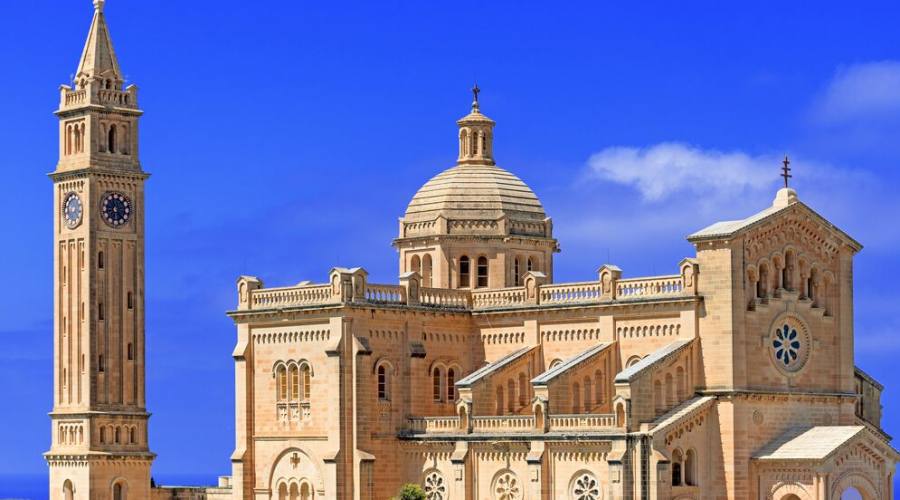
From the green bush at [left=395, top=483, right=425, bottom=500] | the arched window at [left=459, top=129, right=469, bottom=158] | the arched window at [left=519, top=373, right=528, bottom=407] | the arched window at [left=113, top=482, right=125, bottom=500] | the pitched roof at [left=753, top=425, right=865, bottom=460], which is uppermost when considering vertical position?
the arched window at [left=459, top=129, right=469, bottom=158]

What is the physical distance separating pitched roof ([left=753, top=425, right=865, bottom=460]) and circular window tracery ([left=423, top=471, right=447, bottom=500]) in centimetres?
1250

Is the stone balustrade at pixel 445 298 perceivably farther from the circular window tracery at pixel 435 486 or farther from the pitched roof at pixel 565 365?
the circular window tracery at pixel 435 486

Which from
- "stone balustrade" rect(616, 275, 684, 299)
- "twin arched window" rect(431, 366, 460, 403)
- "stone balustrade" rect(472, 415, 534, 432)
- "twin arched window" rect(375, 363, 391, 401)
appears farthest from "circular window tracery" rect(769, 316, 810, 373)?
"twin arched window" rect(375, 363, 391, 401)

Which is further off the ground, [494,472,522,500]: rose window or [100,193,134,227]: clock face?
[100,193,134,227]: clock face

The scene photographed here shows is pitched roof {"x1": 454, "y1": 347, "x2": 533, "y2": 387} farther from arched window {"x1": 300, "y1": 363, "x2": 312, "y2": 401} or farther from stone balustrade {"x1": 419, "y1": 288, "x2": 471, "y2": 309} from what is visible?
arched window {"x1": 300, "y1": 363, "x2": 312, "y2": 401}

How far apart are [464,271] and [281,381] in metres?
9.29

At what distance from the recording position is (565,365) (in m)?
83.7

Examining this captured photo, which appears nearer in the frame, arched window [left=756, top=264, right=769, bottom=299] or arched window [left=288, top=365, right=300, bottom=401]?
arched window [left=756, top=264, right=769, bottom=299]

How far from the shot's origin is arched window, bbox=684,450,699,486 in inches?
3152

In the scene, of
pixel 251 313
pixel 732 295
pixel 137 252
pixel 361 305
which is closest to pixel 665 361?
pixel 732 295

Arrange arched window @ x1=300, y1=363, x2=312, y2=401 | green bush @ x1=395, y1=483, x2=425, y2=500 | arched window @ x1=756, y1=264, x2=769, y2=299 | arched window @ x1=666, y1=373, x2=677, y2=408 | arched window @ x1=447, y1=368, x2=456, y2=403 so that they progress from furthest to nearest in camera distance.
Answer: arched window @ x1=447, y1=368, x2=456, y2=403 → arched window @ x1=300, y1=363, x2=312, y2=401 → green bush @ x1=395, y1=483, x2=425, y2=500 → arched window @ x1=756, y1=264, x2=769, y2=299 → arched window @ x1=666, y1=373, x2=677, y2=408

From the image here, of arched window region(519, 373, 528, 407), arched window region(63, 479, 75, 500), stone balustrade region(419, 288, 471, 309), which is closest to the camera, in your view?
arched window region(519, 373, 528, 407)

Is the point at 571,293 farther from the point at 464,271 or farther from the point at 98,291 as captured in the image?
the point at 98,291

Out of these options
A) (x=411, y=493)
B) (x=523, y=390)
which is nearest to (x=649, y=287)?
(x=523, y=390)
